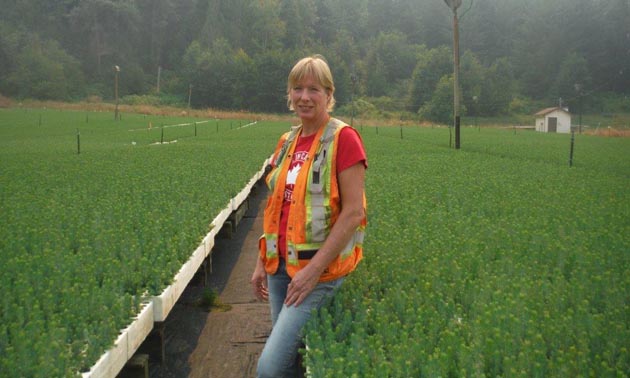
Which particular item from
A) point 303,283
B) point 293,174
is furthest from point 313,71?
point 303,283

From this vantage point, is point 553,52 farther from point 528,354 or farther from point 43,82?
point 528,354

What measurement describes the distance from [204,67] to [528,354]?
78.8 m

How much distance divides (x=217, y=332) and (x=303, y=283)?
9.30 ft

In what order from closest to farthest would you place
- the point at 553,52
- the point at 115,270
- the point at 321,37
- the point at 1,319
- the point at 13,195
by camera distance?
the point at 1,319, the point at 115,270, the point at 13,195, the point at 553,52, the point at 321,37

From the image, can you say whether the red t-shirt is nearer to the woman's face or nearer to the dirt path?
the woman's face

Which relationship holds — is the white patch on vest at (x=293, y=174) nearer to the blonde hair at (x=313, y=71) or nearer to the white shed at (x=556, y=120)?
the blonde hair at (x=313, y=71)

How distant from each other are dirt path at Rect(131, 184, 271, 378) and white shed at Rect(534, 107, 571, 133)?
179ft

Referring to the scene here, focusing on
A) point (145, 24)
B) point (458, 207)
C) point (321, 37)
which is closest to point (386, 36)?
→ point (321, 37)

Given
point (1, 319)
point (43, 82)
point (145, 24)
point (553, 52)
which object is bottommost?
point (1, 319)

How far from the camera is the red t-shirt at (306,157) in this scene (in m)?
3.61

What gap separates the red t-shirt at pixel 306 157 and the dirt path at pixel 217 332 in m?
1.91

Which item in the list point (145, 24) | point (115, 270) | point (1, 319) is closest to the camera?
point (1, 319)

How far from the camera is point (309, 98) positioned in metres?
3.75

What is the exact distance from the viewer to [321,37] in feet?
379
